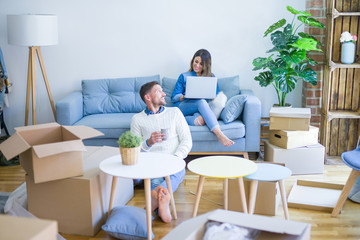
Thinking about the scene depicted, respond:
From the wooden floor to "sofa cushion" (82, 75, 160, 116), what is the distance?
0.95 m

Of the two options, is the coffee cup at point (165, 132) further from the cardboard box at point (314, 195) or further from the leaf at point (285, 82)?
the leaf at point (285, 82)

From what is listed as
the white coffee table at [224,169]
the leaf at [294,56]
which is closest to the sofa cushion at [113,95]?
the leaf at [294,56]

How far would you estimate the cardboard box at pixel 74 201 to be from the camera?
2828mm

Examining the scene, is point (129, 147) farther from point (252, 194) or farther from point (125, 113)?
point (125, 113)

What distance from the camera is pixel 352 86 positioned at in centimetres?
442

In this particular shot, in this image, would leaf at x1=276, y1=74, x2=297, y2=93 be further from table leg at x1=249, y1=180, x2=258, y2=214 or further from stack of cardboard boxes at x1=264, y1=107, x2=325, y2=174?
table leg at x1=249, y1=180, x2=258, y2=214

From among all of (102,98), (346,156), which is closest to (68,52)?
(102,98)

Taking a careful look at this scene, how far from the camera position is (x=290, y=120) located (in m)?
4.02

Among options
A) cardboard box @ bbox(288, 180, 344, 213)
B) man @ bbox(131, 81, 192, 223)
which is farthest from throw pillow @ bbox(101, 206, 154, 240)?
cardboard box @ bbox(288, 180, 344, 213)

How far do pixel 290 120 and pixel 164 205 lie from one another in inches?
61.9

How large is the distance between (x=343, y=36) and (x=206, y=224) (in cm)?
334

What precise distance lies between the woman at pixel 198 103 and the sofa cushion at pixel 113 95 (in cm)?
40

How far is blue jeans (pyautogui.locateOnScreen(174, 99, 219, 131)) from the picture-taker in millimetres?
4090

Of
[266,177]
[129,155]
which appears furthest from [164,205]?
[266,177]
